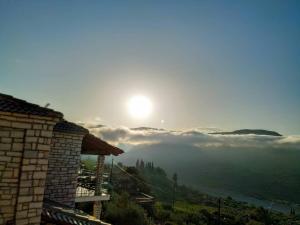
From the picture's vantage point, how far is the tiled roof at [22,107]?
693 cm

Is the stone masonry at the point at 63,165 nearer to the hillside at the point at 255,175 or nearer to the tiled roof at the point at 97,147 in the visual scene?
the tiled roof at the point at 97,147

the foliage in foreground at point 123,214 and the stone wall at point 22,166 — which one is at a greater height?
the stone wall at point 22,166

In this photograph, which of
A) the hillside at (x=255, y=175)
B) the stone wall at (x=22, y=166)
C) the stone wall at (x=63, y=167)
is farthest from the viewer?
the hillside at (x=255, y=175)

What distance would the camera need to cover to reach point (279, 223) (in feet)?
141

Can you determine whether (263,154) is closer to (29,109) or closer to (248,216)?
(248,216)

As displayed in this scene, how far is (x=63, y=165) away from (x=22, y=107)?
653 cm

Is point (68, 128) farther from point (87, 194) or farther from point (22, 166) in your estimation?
point (22, 166)

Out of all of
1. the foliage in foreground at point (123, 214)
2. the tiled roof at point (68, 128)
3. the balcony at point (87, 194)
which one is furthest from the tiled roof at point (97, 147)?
the foliage in foreground at point (123, 214)

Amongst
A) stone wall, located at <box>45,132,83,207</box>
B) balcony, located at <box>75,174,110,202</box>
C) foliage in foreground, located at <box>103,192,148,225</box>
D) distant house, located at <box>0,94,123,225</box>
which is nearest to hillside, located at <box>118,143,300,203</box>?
foliage in foreground, located at <box>103,192,148,225</box>

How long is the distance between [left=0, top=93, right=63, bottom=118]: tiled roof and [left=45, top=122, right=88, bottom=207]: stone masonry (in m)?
5.46

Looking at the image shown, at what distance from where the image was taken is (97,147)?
667 inches

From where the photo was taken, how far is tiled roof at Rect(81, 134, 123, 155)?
630 inches

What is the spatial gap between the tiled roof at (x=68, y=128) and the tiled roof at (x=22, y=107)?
5341 millimetres

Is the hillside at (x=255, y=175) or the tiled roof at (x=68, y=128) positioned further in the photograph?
the hillside at (x=255, y=175)
